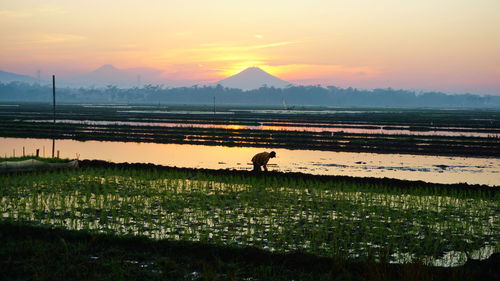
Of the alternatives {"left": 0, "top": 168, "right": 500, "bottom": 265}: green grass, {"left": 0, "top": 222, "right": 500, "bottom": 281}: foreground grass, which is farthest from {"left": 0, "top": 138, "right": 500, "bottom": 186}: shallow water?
{"left": 0, "top": 222, "right": 500, "bottom": 281}: foreground grass

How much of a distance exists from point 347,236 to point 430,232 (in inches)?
56.4

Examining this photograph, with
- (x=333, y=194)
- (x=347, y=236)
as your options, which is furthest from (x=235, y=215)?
(x=333, y=194)

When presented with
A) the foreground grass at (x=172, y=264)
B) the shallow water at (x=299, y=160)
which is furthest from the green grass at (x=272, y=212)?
the shallow water at (x=299, y=160)

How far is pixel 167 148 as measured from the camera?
85.2 feet

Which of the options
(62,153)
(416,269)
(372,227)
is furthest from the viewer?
(62,153)

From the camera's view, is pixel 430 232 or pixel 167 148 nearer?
pixel 430 232

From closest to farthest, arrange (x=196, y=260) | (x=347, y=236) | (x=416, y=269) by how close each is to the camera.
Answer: (x=416, y=269) → (x=196, y=260) → (x=347, y=236)

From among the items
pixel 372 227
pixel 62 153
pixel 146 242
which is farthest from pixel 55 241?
pixel 62 153

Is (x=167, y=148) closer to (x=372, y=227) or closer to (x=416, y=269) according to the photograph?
(x=372, y=227)

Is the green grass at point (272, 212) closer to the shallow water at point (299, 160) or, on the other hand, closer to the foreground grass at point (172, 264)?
the foreground grass at point (172, 264)

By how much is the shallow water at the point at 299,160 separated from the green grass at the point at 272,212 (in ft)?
12.3

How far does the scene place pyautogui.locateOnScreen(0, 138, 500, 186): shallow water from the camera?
17.6 meters

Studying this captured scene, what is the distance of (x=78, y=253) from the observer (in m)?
7.58

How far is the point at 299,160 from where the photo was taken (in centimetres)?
2109
